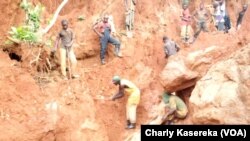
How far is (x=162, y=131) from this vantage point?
679 cm

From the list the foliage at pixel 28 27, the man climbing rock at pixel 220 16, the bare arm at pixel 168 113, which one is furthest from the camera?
the man climbing rock at pixel 220 16

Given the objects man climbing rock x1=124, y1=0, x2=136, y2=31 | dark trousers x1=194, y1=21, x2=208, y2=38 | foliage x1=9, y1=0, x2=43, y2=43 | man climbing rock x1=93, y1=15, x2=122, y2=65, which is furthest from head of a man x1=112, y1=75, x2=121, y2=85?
dark trousers x1=194, y1=21, x2=208, y2=38

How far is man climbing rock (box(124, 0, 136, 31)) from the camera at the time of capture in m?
12.8

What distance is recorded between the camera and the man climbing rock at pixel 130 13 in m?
12.8

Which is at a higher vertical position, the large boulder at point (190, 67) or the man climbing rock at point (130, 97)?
the large boulder at point (190, 67)

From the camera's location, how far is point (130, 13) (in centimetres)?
1284

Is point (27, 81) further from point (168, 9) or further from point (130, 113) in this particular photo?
point (168, 9)

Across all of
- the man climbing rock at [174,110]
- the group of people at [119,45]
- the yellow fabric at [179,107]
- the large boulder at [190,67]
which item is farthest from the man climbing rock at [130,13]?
the yellow fabric at [179,107]

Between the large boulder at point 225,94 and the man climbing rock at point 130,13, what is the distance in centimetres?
453

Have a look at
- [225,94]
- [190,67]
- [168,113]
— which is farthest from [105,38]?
[225,94]

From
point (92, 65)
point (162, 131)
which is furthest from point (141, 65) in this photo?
point (162, 131)

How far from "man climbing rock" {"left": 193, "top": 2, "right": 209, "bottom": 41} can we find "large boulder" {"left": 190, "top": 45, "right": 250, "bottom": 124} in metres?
5.46

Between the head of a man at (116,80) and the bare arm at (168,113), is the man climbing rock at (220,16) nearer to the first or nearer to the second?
the head of a man at (116,80)

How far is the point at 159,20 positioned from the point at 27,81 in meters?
4.58
